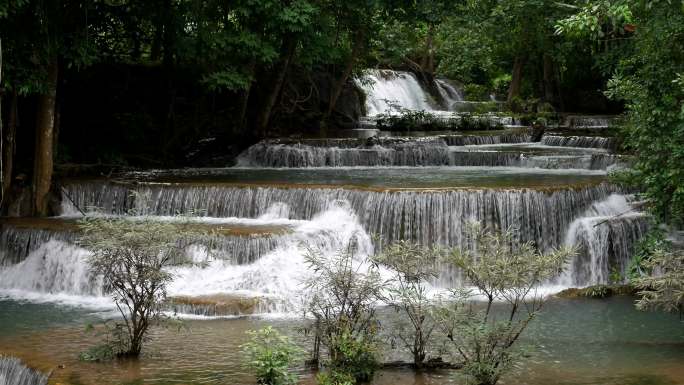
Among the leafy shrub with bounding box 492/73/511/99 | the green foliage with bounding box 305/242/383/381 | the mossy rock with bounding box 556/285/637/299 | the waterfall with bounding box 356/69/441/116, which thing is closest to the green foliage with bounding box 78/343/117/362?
the green foliage with bounding box 305/242/383/381

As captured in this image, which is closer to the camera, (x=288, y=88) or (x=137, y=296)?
(x=137, y=296)

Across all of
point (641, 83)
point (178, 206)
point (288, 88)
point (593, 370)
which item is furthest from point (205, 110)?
point (593, 370)

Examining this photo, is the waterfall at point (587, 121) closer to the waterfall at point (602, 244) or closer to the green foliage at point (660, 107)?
the waterfall at point (602, 244)

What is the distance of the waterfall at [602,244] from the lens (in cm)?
1444

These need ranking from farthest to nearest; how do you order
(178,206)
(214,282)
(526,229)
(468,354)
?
(178,206)
(526,229)
(214,282)
(468,354)

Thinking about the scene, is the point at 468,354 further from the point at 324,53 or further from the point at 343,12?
the point at 343,12

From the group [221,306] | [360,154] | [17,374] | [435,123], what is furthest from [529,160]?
[17,374]

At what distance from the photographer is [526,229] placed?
48.3 feet

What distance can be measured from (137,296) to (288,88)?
16487 millimetres

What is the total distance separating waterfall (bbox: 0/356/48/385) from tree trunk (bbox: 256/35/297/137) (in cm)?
1225

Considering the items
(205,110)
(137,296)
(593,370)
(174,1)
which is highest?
(174,1)

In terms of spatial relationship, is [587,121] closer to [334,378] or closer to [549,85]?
[549,85]

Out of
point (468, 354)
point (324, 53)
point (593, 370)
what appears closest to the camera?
point (468, 354)

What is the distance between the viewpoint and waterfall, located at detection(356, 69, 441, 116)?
1213 inches
